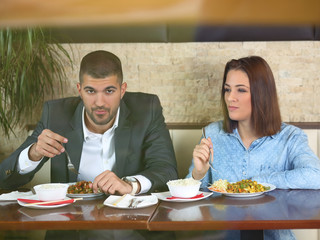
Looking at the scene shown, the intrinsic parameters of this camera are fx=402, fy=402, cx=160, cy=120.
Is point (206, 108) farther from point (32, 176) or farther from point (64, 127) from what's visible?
point (32, 176)

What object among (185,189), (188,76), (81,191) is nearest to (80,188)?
(81,191)

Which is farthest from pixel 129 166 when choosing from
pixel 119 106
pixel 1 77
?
pixel 1 77

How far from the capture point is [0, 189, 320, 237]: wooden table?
0.69 metres

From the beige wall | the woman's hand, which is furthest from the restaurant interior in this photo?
the woman's hand

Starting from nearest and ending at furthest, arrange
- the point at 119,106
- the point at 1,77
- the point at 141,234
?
the point at 141,234
the point at 1,77
the point at 119,106

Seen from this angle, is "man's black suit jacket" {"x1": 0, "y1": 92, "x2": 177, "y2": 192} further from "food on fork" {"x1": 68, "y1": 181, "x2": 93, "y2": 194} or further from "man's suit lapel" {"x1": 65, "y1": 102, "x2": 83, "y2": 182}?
"food on fork" {"x1": 68, "y1": 181, "x2": 93, "y2": 194}

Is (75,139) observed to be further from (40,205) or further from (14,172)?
(40,205)

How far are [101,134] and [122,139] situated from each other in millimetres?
72

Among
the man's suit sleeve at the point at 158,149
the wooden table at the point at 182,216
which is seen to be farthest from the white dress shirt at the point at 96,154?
the wooden table at the point at 182,216

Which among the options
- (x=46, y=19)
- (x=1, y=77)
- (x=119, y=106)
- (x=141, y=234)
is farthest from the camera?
(x=119, y=106)

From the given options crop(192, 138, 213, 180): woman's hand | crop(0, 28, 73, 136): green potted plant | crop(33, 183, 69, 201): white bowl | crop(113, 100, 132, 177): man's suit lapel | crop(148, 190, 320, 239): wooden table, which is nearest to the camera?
crop(148, 190, 320, 239): wooden table

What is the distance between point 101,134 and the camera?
4.19 feet

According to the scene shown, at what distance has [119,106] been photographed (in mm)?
1268

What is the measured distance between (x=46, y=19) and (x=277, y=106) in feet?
3.97
